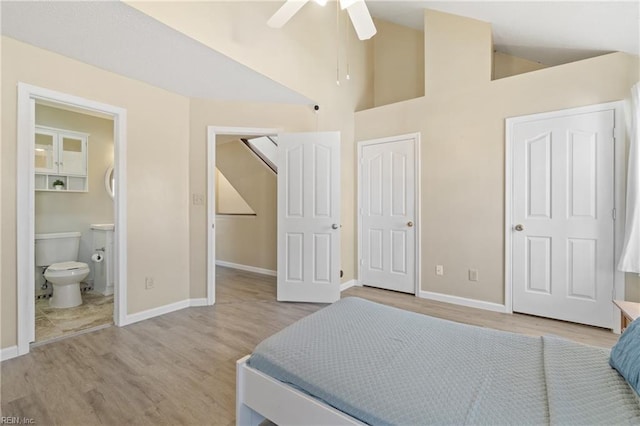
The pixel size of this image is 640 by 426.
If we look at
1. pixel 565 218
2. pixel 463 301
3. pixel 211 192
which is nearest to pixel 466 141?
pixel 565 218

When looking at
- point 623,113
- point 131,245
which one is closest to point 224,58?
point 131,245

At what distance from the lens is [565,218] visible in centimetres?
272

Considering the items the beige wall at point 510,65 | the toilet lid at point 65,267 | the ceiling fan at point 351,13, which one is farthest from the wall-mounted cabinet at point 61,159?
the beige wall at point 510,65

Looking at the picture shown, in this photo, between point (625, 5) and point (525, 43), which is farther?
point (525, 43)

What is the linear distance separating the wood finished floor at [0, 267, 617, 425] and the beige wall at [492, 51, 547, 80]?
112 inches

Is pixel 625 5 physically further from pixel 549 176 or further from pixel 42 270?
pixel 42 270

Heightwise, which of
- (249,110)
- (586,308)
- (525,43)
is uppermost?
(525,43)

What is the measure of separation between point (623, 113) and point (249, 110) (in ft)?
11.6

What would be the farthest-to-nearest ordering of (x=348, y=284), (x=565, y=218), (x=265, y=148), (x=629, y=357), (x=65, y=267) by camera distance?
(x=265, y=148), (x=348, y=284), (x=65, y=267), (x=565, y=218), (x=629, y=357)

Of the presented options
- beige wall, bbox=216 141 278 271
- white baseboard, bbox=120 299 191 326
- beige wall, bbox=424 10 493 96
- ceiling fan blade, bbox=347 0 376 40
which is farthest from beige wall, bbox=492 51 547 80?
white baseboard, bbox=120 299 191 326

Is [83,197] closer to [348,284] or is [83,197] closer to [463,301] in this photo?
[348,284]

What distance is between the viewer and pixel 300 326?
1.50 meters

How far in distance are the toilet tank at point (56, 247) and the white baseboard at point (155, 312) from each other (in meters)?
1.53

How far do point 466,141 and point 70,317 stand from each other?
447 centimetres
